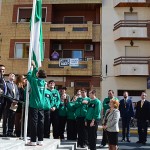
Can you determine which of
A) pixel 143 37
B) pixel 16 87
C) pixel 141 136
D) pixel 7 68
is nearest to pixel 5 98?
pixel 16 87

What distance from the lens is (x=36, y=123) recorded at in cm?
683

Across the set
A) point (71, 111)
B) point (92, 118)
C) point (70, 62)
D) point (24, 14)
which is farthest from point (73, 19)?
point (92, 118)

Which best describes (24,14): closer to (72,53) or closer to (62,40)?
(62,40)

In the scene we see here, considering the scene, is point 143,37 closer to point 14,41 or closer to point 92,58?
point 92,58

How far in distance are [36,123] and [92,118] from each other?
6.86 feet

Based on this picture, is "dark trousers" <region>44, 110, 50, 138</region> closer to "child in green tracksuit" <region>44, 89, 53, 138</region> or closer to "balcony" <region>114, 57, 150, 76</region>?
"child in green tracksuit" <region>44, 89, 53, 138</region>

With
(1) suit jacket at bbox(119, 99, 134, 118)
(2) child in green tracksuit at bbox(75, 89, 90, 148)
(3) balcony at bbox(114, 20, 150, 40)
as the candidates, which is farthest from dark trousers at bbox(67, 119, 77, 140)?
(3) balcony at bbox(114, 20, 150, 40)

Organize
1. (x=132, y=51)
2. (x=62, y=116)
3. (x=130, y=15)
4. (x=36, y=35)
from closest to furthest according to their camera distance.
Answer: (x=36, y=35)
(x=62, y=116)
(x=132, y=51)
(x=130, y=15)

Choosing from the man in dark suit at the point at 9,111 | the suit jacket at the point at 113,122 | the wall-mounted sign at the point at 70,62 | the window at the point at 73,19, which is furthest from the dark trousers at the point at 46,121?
the window at the point at 73,19

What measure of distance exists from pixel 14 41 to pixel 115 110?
648 inches

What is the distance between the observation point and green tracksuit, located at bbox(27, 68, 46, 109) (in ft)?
22.8

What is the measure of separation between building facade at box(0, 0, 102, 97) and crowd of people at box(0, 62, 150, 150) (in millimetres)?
10635

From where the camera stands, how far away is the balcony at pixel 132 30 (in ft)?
70.3

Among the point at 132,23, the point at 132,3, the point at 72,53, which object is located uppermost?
the point at 132,3
